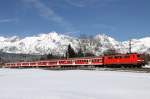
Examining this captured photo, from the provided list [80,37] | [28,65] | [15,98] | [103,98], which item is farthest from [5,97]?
[80,37]

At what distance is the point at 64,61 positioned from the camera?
90750 mm

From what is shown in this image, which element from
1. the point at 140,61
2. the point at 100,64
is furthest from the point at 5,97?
the point at 100,64

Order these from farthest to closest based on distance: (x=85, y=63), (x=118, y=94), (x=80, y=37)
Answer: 1. (x=80, y=37)
2. (x=85, y=63)
3. (x=118, y=94)

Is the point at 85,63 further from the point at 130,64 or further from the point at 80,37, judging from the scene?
the point at 80,37

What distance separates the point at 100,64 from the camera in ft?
240

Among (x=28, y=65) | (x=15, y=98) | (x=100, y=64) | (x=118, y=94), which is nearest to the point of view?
(x=15, y=98)

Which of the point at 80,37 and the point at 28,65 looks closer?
the point at 28,65

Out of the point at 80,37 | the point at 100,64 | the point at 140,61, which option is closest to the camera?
the point at 140,61

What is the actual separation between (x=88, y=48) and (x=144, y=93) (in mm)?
132164

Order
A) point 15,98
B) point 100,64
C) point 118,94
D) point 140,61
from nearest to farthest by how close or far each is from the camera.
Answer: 1. point 15,98
2. point 118,94
3. point 140,61
4. point 100,64

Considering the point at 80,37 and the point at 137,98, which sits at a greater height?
the point at 80,37

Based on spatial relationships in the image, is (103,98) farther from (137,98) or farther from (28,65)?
(28,65)

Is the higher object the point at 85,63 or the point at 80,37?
the point at 80,37

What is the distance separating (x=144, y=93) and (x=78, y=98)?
523cm
